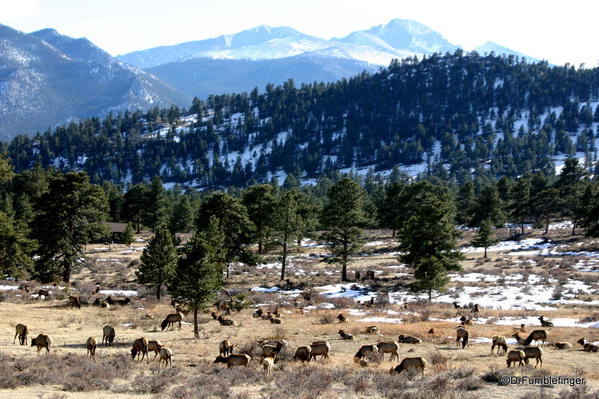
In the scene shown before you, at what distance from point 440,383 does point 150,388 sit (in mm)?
10061

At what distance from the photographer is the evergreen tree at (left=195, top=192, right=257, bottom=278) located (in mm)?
52250

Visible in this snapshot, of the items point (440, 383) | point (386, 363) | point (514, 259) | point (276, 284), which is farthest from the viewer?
point (514, 259)

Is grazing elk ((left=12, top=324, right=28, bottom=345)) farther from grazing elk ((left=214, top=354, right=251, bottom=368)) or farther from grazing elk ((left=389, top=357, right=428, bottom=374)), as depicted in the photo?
grazing elk ((left=389, top=357, right=428, bottom=374))

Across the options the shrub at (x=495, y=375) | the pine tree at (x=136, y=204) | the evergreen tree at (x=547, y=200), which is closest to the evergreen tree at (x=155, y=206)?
the pine tree at (x=136, y=204)

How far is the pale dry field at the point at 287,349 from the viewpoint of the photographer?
16.8 m

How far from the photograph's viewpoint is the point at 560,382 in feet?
57.4

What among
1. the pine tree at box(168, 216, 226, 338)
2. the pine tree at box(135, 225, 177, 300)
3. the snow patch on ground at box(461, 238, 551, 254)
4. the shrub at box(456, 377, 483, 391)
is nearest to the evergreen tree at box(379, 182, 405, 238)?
the snow patch on ground at box(461, 238, 551, 254)

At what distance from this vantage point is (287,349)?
23766 millimetres

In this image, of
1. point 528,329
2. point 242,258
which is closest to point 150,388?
point 528,329

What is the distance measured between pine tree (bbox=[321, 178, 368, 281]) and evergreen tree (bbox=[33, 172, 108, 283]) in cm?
2284

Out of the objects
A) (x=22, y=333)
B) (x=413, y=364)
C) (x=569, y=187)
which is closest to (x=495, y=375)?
(x=413, y=364)

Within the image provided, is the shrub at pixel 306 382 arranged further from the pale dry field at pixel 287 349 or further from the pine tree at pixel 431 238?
the pine tree at pixel 431 238

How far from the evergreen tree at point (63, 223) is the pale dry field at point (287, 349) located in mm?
3702

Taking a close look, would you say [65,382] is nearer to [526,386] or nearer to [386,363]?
[386,363]
